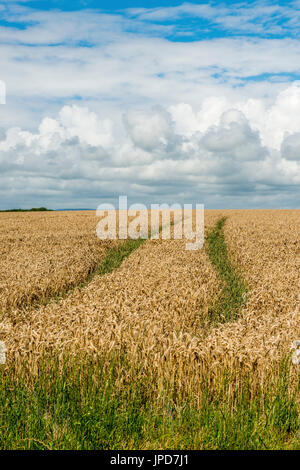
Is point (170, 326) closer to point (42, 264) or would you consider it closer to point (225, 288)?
point (225, 288)

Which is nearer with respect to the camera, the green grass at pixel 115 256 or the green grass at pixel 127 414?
the green grass at pixel 127 414

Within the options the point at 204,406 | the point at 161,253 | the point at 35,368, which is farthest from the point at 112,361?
the point at 161,253

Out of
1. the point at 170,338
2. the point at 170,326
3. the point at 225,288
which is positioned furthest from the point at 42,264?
the point at 170,338

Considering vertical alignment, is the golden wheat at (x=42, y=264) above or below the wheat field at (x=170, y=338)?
above

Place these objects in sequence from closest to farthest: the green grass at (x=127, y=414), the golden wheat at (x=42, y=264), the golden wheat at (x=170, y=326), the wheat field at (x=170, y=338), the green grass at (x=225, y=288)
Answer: the green grass at (x=127, y=414), the wheat field at (x=170, y=338), the golden wheat at (x=170, y=326), the green grass at (x=225, y=288), the golden wheat at (x=42, y=264)

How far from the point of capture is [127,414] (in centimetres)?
520

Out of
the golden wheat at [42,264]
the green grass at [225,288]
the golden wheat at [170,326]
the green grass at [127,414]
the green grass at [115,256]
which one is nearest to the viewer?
the green grass at [127,414]

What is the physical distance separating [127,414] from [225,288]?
32.8ft

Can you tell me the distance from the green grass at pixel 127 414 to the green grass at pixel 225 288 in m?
2.85

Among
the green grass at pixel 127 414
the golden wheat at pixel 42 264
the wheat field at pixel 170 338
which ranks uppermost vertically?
the golden wheat at pixel 42 264

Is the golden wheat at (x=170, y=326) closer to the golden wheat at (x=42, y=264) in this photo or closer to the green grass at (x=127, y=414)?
the green grass at (x=127, y=414)

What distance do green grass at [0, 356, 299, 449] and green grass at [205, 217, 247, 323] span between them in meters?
2.85

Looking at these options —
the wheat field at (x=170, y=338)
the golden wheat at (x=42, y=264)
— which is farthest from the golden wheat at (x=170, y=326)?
the golden wheat at (x=42, y=264)

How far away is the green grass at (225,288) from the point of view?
37.5 ft
